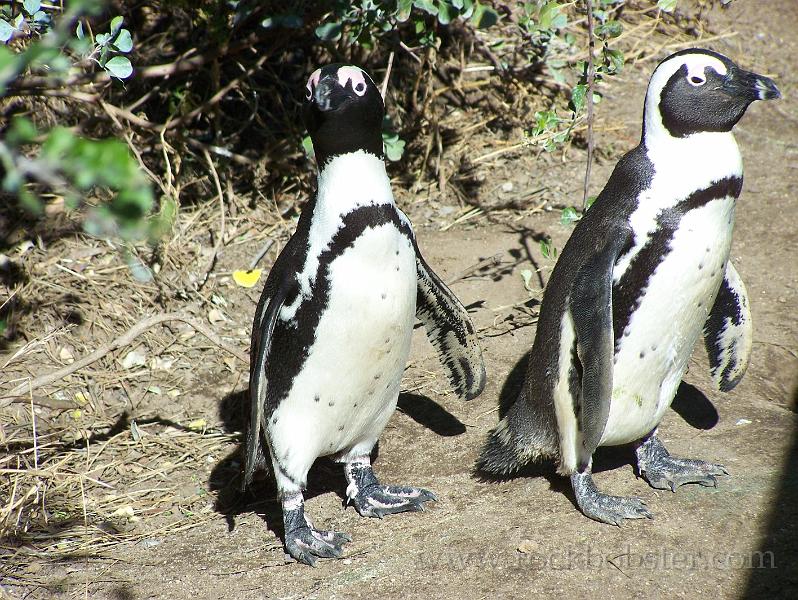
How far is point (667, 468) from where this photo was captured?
268cm

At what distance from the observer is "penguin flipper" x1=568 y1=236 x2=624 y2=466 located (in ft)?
7.77

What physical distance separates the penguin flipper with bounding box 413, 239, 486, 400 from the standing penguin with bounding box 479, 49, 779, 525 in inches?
13.0

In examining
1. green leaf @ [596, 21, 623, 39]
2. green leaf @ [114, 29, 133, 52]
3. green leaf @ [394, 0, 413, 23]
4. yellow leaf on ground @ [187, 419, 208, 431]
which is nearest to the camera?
green leaf @ [114, 29, 133, 52]

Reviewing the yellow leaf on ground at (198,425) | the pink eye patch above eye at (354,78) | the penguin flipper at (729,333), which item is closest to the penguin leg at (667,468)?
the penguin flipper at (729,333)

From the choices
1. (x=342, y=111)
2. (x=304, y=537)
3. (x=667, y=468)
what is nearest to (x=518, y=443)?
(x=667, y=468)

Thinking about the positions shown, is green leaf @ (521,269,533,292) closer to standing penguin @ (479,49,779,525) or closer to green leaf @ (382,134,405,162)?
green leaf @ (382,134,405,162)

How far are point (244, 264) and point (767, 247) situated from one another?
8.56ft

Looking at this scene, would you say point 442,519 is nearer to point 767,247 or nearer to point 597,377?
point 597,377

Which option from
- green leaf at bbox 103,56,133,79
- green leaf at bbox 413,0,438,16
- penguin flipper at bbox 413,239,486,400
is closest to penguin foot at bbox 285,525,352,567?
penguin flipper at bbox 413,239,486,400

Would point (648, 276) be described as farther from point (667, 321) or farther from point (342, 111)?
point (342, 111)

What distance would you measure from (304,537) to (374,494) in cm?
33

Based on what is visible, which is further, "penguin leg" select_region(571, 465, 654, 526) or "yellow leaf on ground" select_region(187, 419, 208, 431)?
"yellow leaf on ground" select_region(187, 419, 208, 431)

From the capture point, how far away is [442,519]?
2.68m

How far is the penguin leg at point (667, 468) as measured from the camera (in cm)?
263
